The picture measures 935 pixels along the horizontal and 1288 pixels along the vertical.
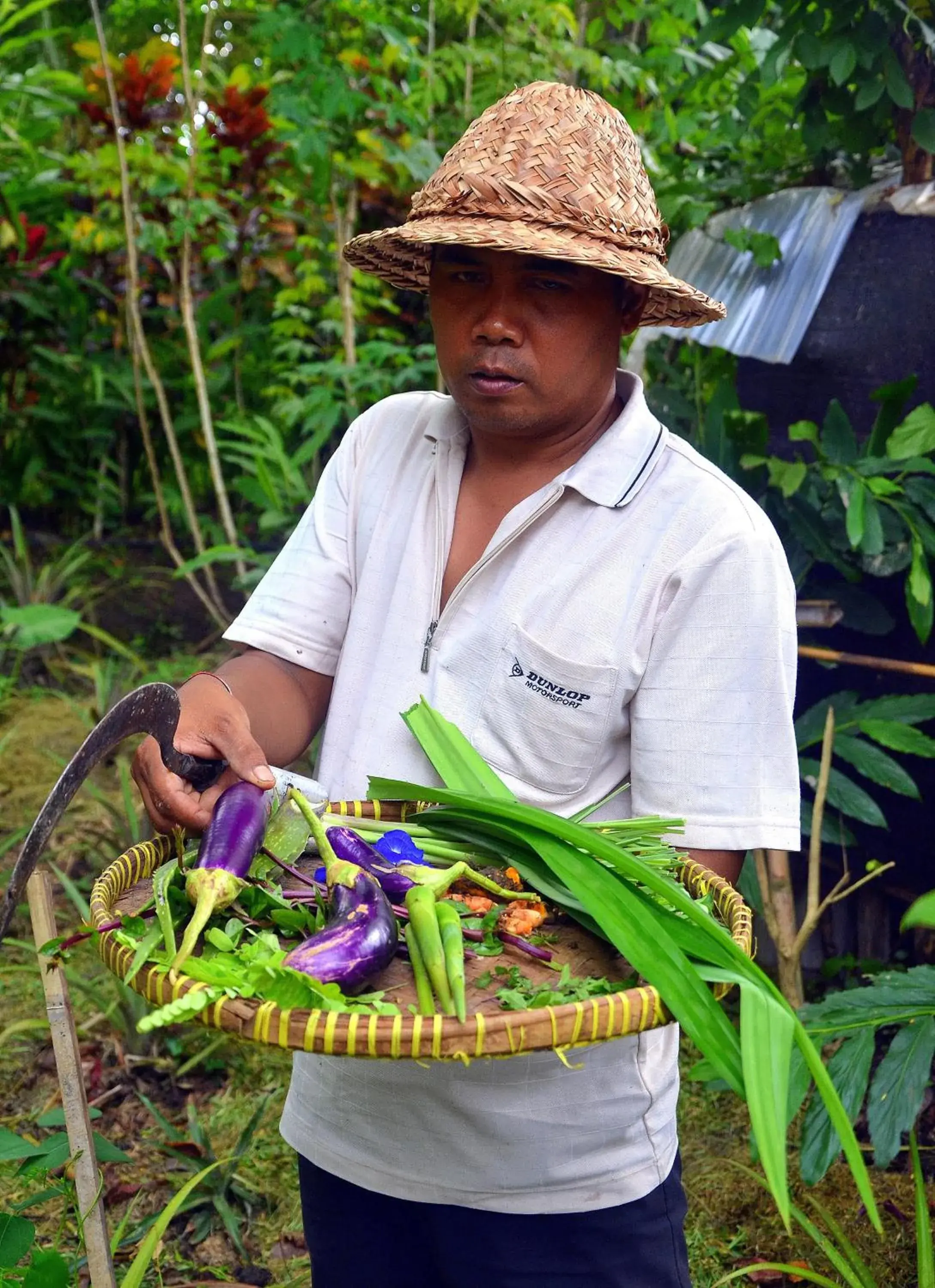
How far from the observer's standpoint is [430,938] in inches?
50.2

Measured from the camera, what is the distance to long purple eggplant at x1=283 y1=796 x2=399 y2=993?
1228 millimetres

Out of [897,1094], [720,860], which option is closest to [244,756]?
[720,860]

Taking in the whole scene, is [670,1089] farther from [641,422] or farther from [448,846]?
[641,422]

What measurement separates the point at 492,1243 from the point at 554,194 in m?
1.45

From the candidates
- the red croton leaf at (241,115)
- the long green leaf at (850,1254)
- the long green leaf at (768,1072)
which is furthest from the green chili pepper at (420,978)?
the red croton leaf at (241,115)

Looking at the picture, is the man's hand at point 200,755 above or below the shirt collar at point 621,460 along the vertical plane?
below

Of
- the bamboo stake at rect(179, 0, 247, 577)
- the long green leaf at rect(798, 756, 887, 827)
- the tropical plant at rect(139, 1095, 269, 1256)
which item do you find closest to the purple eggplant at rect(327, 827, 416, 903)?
the tropical plant at rect(139, 1095, 269, 1256)

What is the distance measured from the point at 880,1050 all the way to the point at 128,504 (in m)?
4.40

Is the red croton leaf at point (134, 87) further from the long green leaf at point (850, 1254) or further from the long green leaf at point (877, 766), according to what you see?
the long green leaf at point (850, 1254)

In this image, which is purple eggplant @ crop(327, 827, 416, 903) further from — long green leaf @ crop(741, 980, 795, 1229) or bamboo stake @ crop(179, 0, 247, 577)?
bamboo stake @ crop(179, 0, 247, 577)

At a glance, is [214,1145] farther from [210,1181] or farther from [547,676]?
[547,676]

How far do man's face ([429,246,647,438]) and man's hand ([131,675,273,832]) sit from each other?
1.79 feet

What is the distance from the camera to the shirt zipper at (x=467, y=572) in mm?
1782

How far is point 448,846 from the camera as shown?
159 centimetres
